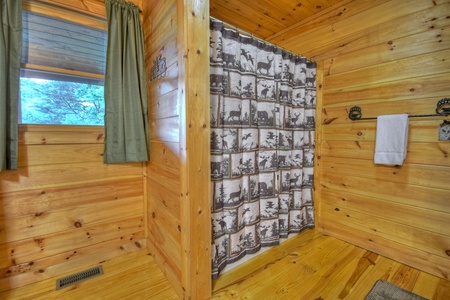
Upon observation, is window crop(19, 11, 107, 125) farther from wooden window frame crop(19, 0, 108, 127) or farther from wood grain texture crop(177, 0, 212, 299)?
wood grain texture crop(177, 0, 212, 299)

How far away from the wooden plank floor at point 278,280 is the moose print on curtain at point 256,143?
0.17 metres

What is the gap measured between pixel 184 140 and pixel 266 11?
1.67 metres

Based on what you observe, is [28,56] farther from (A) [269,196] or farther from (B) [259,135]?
(A) [269,196]

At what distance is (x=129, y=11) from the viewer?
1.58 m

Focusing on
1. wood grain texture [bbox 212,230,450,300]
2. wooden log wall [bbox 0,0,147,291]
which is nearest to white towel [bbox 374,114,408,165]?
wood grain texture [bbox 212,230,450,300]

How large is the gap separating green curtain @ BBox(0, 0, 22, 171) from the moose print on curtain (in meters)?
1.22

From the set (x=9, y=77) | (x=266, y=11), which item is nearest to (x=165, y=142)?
(x=9, y=77)

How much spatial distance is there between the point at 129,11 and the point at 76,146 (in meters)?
1.12

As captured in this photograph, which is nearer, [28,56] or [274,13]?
[28,56]

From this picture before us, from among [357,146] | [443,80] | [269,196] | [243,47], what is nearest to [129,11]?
[243,47]

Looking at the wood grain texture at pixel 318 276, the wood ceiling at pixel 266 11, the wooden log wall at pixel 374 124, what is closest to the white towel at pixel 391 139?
the wooden log wall at pixel 374 124

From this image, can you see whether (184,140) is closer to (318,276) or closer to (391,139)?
(318,276)

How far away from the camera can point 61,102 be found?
151 cm

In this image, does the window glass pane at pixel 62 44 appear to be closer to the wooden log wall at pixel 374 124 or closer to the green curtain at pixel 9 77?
the green curtain at pixel 9 77
